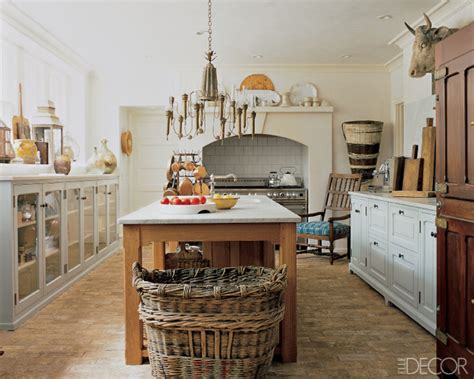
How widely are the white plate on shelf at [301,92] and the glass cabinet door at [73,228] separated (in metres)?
3.29

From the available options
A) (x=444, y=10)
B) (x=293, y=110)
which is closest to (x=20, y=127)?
(x=293, y=110)

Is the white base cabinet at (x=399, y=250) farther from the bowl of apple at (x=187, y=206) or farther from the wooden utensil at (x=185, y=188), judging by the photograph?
the wooden utensil at (x=185, y=188)

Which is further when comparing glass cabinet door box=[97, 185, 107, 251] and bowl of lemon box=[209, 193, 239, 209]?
glass cabinet door box=[97, 185, 107, 251]

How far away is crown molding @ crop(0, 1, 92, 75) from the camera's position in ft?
14.3

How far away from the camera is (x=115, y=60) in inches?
250

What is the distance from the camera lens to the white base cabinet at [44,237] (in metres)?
3.30

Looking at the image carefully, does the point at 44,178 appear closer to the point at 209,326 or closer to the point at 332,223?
the point at 209,326

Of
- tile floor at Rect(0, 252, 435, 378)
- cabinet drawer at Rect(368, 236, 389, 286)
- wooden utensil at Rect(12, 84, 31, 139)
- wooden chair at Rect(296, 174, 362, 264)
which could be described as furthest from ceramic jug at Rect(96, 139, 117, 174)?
cabinet drawer at Rect(368, 236, 389, 286)

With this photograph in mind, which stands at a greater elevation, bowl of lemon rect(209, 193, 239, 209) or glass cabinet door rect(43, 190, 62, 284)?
bowl of lemon rect(209, 193, 239, 209)

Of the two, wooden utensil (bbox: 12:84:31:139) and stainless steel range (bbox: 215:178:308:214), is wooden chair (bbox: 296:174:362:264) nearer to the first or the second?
stainless steel range (bbox: 215:178:308:214)

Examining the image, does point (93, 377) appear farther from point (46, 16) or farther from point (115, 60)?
→ point (115, 60)

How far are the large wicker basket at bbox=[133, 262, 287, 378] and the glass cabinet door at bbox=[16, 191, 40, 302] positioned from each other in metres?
1.70

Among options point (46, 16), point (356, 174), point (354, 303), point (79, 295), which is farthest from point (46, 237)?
point (356, 174)

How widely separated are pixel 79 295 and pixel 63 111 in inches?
117
